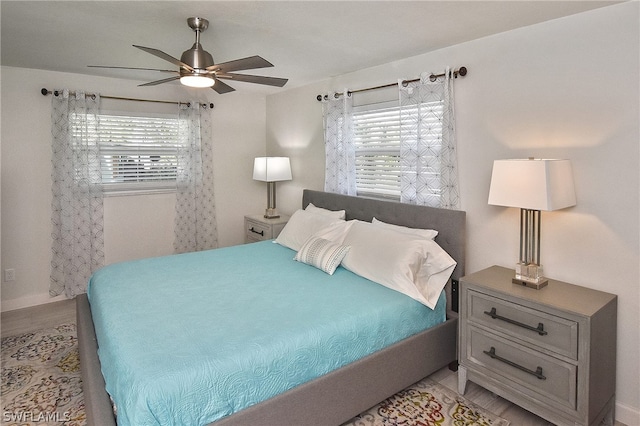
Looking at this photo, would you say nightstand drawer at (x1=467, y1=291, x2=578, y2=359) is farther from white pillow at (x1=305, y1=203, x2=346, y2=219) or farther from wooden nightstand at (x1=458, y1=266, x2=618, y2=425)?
white pillow at (x1=305, y1=203, x2=346, y2=219)

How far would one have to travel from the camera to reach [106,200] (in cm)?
418

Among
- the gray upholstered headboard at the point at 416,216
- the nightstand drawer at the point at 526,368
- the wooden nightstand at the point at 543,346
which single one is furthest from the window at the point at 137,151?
the nightstand drawer at the point at 526,368

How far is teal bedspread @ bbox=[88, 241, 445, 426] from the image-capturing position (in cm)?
161

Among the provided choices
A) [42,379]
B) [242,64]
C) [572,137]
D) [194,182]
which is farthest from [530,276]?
[194,182]

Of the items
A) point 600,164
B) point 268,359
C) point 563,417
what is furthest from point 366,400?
point 600,164

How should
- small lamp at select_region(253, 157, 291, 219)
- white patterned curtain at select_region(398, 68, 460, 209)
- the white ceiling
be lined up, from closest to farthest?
the white ceiling < white patterned curtain at select_region(398, 68, 460, 209) < small lamp at select_region(253, 157, 291, 219)

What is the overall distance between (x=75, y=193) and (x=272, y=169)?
2065mm

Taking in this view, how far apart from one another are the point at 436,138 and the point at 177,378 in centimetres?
246

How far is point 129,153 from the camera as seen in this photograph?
14.0 feet

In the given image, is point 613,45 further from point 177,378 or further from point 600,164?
point 177,378

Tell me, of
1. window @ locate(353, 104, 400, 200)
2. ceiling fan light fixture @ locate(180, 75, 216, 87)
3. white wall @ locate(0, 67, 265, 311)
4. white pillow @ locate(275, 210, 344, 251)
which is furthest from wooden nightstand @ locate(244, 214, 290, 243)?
ceiling fan light fixture @ locate(180, 75, 216, 87)

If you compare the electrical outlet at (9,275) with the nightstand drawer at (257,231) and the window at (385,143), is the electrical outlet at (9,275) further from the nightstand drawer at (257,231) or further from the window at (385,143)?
the window at (385,143)

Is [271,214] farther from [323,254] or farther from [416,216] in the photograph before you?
[416,216]

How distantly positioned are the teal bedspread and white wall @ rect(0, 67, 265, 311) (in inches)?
58.0
